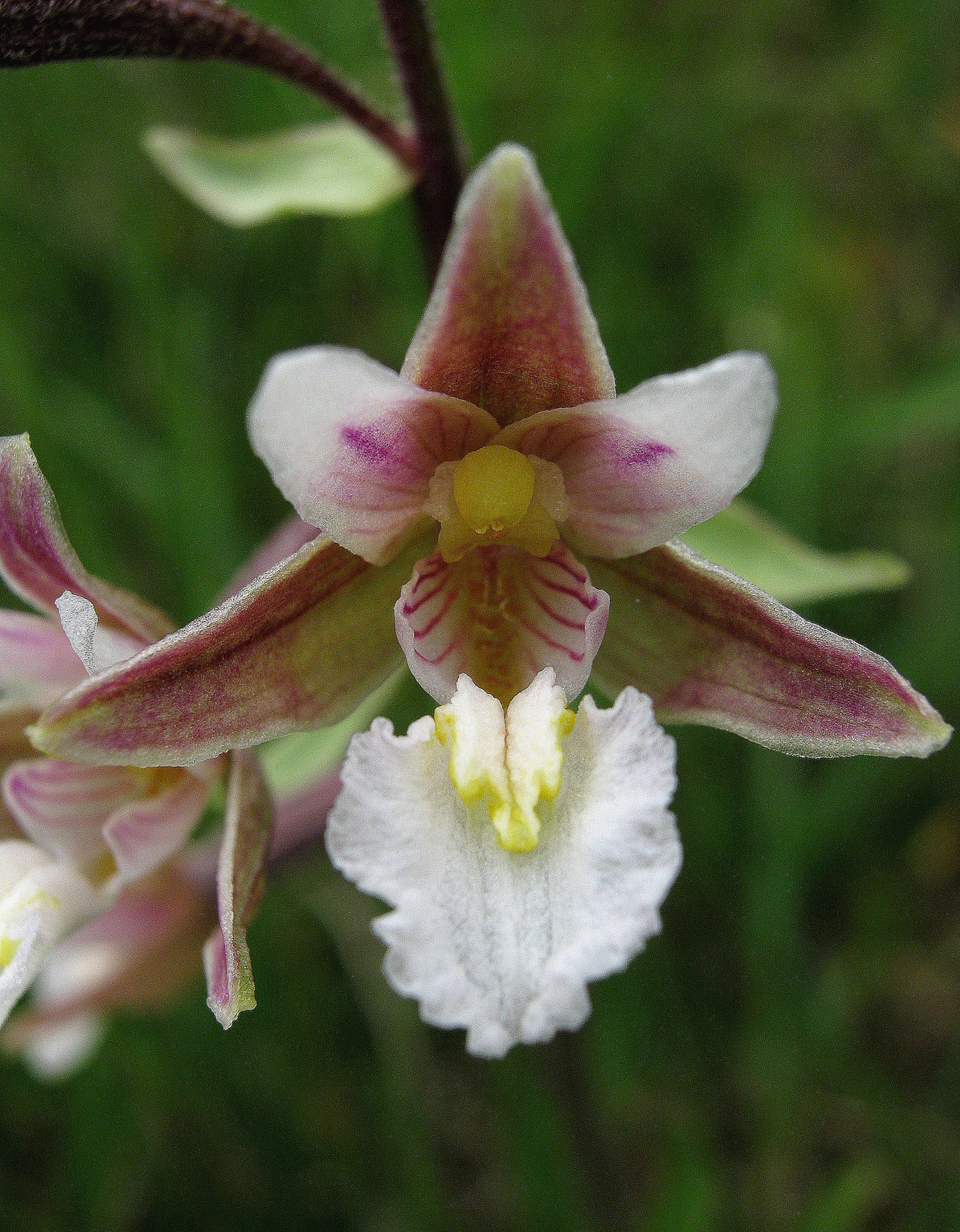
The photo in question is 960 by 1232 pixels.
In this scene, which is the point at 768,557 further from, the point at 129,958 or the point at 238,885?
the point at 129,958

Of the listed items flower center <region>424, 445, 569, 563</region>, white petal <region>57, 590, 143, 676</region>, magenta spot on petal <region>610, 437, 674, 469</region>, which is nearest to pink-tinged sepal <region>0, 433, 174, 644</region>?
white petal <region>57, 590, 143, 676</region>

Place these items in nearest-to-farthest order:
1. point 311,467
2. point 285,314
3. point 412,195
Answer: point 311,467, point 412,195, point 285,314

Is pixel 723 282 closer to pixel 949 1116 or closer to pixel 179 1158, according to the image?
pixel 949 1116

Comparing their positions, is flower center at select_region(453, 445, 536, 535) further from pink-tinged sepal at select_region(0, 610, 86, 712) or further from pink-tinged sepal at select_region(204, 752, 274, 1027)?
pink-tinged sepal at select_region(0, 610, 86, 712)

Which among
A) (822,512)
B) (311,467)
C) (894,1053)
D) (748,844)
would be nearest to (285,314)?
(822,512)

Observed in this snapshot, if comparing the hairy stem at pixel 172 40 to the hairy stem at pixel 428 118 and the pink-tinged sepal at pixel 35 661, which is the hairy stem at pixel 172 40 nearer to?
the hairy stem at pixel 428 118

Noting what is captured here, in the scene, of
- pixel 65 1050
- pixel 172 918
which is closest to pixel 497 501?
pixel 172 918

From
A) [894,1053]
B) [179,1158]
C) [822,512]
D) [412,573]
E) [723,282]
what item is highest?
[412,573]
